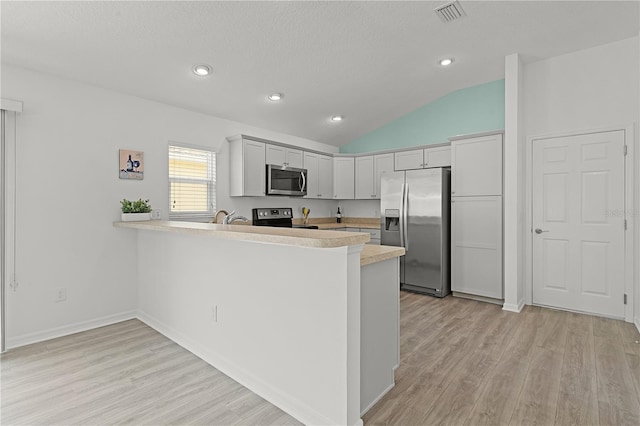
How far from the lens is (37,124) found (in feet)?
9.41

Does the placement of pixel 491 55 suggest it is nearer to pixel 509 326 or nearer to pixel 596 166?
pixel 596 166

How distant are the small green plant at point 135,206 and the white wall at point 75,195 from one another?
0.13 meters

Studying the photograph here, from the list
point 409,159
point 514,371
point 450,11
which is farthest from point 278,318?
point 409,159

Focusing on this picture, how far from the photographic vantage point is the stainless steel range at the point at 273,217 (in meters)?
4.66

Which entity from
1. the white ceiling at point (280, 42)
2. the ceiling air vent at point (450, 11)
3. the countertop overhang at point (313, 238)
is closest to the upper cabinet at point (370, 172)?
the white ceiling at point (280, 42)

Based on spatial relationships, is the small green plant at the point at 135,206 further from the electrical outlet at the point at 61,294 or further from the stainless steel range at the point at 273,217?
the stainless steel range at the point at 273,217

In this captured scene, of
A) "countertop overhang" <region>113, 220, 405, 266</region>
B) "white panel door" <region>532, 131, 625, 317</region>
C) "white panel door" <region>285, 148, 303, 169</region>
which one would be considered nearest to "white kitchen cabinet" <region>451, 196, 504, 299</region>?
"white panel door" <region>532, 131, 625, 317</region>

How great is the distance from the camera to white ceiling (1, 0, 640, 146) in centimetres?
247

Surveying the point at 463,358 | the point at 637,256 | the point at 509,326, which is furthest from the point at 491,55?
the point at 463,358

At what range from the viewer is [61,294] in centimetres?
304

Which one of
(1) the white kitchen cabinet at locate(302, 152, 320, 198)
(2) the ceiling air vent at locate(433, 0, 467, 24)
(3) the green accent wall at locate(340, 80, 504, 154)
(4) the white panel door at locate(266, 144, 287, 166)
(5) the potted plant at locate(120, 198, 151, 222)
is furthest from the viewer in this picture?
(1) the white kitchen cabinet at locate(302, 152, 320, 198)

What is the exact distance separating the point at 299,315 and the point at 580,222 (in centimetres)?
353

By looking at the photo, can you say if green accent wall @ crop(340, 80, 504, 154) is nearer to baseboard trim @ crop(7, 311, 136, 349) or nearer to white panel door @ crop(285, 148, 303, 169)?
white panel door @ crop(285, 148, 303, 169)

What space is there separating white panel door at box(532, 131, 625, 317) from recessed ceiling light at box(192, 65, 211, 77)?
12.5 ft
